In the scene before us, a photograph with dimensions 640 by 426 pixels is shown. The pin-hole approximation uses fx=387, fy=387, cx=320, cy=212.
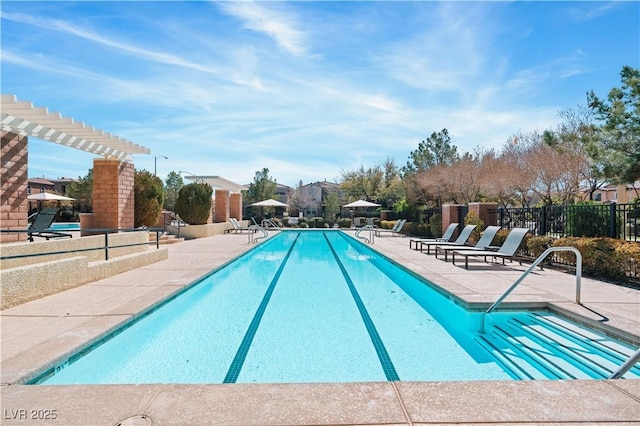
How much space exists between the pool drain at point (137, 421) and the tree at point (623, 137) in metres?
10.4

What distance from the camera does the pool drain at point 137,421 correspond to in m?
2.39

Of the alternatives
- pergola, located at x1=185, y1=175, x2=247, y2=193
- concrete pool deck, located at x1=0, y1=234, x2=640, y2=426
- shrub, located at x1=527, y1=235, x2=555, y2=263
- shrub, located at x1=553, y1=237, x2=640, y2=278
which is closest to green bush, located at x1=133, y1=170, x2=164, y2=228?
pergola, located at x1=185, y1=175, x2=247, y2=193

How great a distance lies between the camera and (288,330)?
552cm

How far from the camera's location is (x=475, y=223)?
14.2 m

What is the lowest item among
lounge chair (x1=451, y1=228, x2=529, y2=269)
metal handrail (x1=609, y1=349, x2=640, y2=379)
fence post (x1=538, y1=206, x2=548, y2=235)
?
metal handrail (x1=609, y1=349, x2=640, y2=379)

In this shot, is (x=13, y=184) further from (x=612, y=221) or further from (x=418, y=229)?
(x=418, y=229)

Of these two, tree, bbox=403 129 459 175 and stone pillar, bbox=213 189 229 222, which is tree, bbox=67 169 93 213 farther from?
tree, bbox=403 129 459 175

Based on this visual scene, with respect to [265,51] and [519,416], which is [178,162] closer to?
[265,51]

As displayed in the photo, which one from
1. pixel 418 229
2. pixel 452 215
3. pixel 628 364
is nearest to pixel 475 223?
pixel 452 215

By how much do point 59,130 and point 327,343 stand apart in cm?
758

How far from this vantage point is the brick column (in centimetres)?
730

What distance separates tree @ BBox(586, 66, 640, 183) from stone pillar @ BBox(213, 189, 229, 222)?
19499 millimetres

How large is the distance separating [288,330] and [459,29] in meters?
9.40

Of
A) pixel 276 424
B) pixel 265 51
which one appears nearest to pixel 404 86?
pixel 265 51
